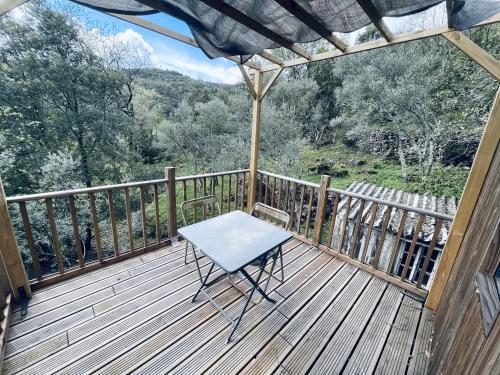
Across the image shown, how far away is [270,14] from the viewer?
1.33m

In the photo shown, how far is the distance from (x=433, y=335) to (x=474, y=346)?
1.13 metres

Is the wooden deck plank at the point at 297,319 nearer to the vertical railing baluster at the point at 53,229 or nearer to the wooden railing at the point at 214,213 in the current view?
the wooden railing at the point at 214,213

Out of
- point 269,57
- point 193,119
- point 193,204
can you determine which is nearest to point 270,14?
point 269,57

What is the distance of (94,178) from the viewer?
6453 mm

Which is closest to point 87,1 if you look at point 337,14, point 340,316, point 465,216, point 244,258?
point 337,14

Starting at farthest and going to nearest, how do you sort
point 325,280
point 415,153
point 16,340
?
1. point 415,153
2. point 325,280
3. point 16,340

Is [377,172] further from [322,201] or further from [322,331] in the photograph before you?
[322,331]

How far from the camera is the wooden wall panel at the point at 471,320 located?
2.73 feet

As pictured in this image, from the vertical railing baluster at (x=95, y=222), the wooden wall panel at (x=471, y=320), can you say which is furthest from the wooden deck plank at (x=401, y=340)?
the vertical railing baluster at (x=95, y=222)

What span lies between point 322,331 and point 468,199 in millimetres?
1637

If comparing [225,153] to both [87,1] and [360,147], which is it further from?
[87,1]

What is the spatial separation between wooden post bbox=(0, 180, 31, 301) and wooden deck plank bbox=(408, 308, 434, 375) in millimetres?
3204

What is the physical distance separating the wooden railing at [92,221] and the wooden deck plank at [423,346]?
243cm

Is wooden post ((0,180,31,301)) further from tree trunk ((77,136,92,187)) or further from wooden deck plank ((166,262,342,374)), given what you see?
tree trunk ((77,136,92,187))
